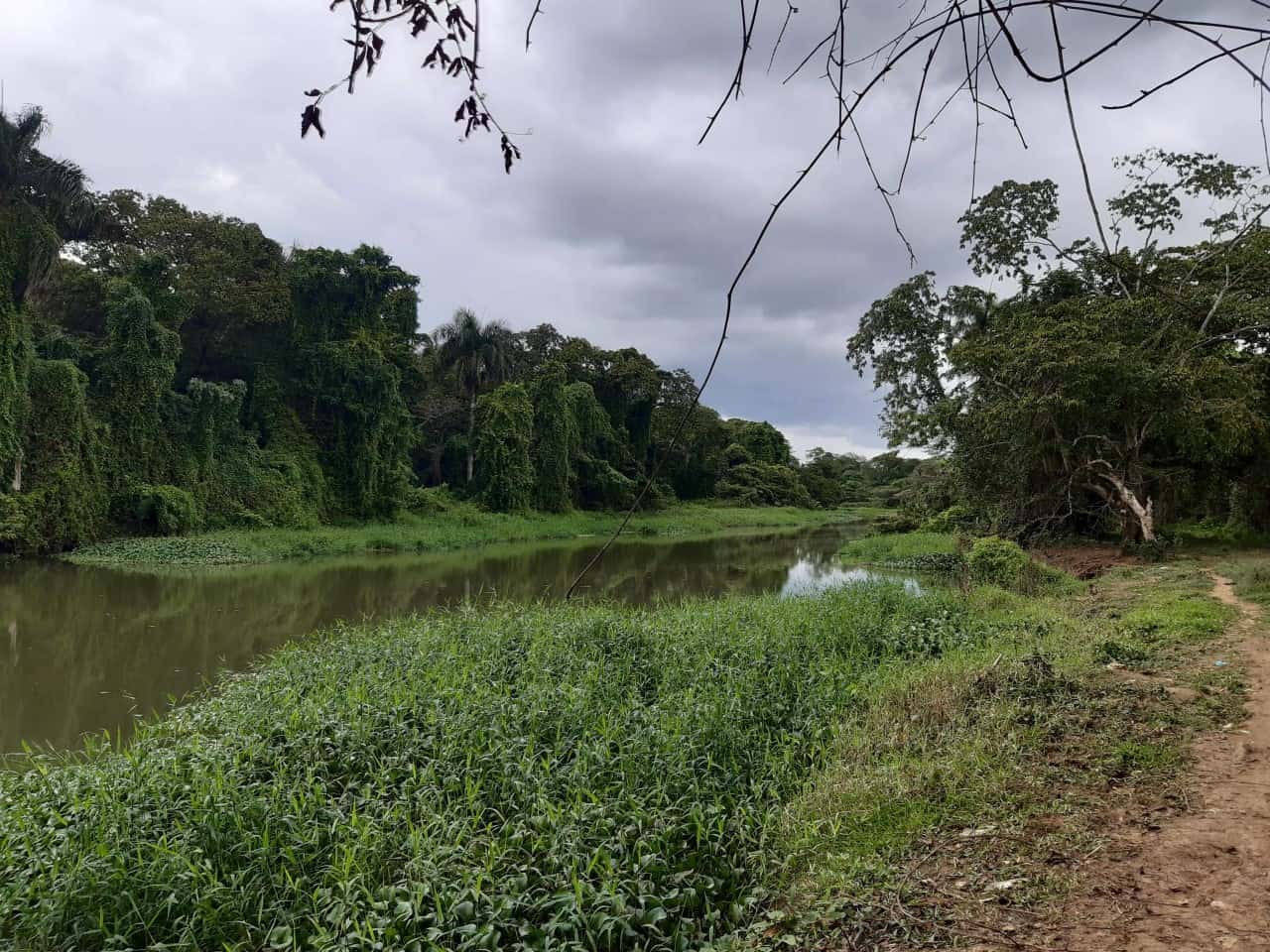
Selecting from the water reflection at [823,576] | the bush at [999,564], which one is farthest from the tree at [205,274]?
the bush at [999,564]

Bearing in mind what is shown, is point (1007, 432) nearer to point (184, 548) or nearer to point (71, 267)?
point (184, 548)

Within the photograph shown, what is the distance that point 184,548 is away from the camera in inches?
658

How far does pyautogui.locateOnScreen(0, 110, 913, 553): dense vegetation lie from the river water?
3949 millimetres

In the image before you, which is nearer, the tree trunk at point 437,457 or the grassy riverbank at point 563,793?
the grassy riverbank at point 563,793

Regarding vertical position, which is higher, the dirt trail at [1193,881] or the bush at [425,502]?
the bush at [425,502]

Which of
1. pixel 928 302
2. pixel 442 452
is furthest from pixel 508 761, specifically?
pixel 442 452

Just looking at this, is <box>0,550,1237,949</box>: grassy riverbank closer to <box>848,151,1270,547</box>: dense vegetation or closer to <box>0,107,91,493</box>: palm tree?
<box>848,151,1270,547</box>: dense vegetation

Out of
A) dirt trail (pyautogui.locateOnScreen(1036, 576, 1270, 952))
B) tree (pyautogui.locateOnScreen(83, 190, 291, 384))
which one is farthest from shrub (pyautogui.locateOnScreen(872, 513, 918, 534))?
dirt trail (pyautogui.locateOnScreen(1036, 576, 1270, 952))

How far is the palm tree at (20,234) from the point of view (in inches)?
622

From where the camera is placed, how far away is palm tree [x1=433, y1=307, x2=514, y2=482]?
3014 centimetres

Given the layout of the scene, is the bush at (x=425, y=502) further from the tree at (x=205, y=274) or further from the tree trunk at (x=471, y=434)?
the tree at (x=205, y=274)

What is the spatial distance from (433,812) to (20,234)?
19906 mm

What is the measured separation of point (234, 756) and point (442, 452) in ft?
98.8

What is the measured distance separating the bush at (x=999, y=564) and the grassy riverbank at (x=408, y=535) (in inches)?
604
